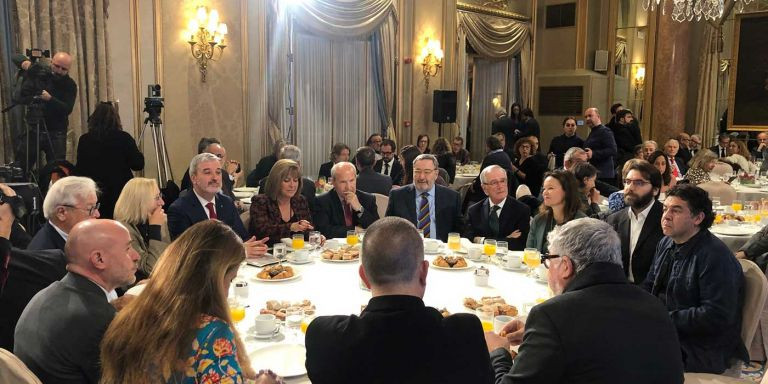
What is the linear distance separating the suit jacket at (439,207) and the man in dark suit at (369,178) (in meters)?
1.14

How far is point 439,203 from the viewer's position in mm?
5055

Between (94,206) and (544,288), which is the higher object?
(94,206)

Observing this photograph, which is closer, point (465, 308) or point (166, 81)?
point (465, 308)

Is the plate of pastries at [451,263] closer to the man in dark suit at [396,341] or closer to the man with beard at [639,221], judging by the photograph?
the man with beard at [639,221]

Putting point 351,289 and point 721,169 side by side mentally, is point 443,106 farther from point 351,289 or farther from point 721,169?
point 351,289

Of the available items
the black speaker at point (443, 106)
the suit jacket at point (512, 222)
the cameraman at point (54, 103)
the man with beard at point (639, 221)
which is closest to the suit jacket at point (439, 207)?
the suit jacket at point (512, 222)

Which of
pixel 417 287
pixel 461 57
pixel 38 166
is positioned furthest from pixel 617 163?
pixel 417 287

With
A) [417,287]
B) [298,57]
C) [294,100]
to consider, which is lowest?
[417,287]

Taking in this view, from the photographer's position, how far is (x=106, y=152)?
591 centimetres

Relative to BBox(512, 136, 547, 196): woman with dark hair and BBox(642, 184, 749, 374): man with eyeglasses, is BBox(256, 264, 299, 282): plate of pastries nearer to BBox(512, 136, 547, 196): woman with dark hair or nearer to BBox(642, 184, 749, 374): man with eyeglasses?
BBox(642, 184, 749, 374): man with eyeglasses

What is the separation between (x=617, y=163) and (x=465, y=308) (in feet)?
26.9

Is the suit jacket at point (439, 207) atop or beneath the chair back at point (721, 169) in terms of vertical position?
beneath

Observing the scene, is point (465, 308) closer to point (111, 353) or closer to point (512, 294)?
point (512, 294)

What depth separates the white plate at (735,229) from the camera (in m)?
4.92
